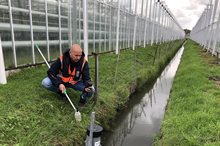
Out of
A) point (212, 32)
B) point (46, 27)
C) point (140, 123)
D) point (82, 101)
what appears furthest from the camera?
point (212, 32)

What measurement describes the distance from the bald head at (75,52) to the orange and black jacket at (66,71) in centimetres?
14

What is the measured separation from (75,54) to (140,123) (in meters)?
3.02

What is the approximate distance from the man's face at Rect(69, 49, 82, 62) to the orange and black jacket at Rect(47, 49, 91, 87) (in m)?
0.13

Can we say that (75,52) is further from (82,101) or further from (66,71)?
(82,101)

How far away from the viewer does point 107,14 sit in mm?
12492

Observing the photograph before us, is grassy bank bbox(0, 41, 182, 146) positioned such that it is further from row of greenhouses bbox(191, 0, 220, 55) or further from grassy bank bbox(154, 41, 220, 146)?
row of greenhouses bbox(191, 0, 220, 55)

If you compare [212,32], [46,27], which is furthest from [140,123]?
[212,32]

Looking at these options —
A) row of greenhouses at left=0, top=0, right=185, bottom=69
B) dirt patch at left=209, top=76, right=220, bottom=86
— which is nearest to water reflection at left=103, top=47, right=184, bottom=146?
dirt patch at left=209, top=76, right=220, bottom=86

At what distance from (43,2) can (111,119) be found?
4.37 meters

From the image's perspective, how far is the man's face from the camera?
13.4ft

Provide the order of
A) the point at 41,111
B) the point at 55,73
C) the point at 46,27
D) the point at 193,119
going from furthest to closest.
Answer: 1. the point at 46,27
2. the point at 55,73
3. the point at 193,119
4. the point at 41,111

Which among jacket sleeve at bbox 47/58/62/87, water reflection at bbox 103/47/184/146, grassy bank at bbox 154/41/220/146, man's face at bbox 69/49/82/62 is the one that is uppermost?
man's face at bbox 69/49/82/62

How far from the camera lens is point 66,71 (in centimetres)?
Answer: 439

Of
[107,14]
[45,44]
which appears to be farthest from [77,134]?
[107,14]
